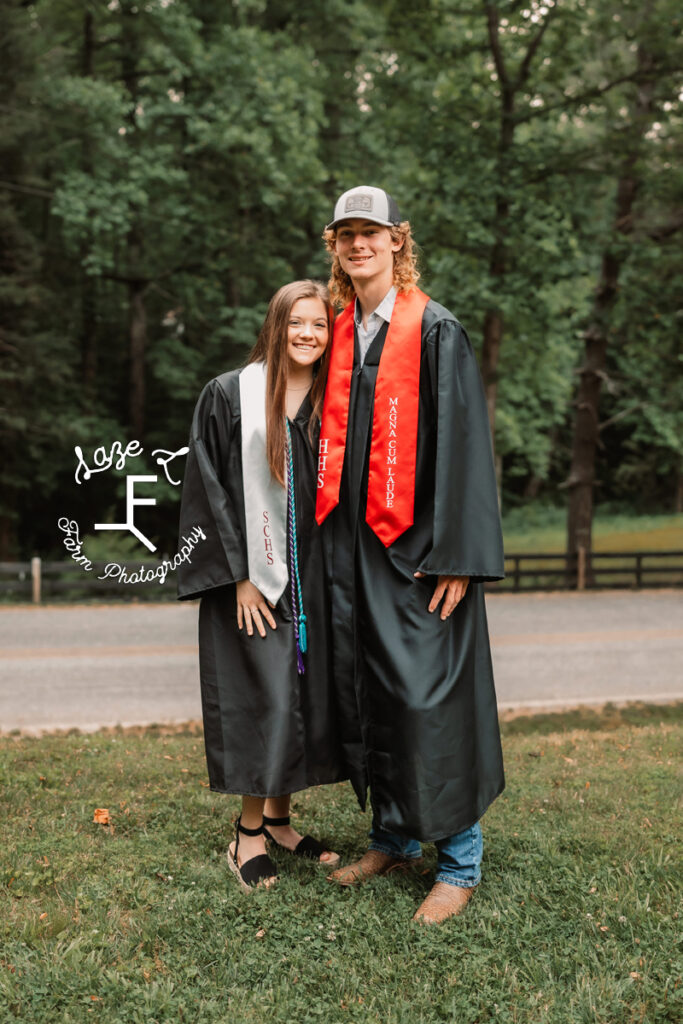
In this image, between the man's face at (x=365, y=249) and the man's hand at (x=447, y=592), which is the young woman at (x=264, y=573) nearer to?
the man's face at (x=365, y=249)

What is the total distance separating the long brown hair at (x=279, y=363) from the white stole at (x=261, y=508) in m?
0.03

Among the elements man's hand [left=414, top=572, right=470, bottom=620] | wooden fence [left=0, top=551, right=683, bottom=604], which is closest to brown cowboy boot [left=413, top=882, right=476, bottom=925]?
man's hand [left=414, top=572, right=470, bottom=620]

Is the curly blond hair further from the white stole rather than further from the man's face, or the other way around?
the white stole

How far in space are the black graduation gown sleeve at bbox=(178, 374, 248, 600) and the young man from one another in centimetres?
33

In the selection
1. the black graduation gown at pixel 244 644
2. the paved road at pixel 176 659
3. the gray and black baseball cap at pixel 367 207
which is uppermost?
the gray and black baseball cap at pixel 367 207

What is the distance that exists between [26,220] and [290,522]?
18.9m

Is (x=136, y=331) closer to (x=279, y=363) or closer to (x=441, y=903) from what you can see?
(x=279, y=363)

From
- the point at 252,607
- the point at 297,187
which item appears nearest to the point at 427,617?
the point at 252,607

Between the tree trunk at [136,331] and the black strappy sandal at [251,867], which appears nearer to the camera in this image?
the black strappy sandal at [251,867]

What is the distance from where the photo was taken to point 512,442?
20.7 m

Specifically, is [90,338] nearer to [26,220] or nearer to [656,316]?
[26,220]

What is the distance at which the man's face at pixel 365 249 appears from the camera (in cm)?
348

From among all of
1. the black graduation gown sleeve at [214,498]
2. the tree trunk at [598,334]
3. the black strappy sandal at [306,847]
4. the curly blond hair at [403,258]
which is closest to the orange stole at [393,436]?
the curly blond hair at [403,258]

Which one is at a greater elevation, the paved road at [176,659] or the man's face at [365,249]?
the man's face at [365,249]
